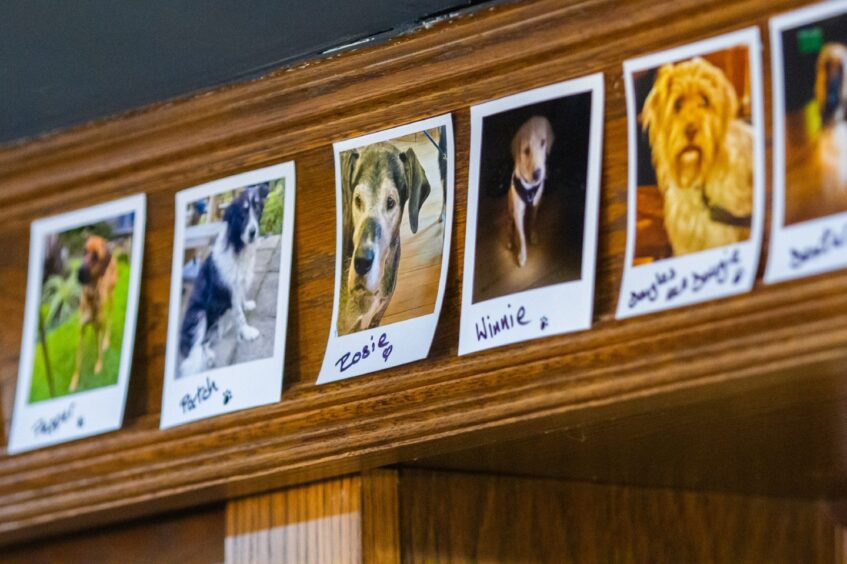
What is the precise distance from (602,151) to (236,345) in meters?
0.41

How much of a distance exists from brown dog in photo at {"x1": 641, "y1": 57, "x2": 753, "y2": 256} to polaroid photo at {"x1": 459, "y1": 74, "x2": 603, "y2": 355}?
57 millimetres

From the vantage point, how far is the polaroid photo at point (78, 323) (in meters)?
1.31

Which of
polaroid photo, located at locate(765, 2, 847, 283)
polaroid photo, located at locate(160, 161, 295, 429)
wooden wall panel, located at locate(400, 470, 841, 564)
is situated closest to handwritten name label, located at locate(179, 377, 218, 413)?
polaroid photo, located at locate(160, 161, 295, 429)

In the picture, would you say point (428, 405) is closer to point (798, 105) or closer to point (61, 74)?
point (798, 105)

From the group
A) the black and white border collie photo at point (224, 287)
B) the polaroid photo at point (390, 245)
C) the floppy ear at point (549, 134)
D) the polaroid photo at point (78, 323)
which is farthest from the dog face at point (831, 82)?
the polaroid photo at point (78, 323)

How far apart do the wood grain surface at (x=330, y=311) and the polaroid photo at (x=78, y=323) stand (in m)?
0.02

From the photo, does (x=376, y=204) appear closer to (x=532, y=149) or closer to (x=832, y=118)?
(x=532, y=149)

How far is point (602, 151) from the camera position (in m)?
1.06

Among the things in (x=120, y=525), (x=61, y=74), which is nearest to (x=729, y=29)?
(x=61, y=74)

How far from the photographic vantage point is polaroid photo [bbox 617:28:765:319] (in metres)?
0.98

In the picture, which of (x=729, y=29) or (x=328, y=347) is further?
(x=328, y=347)

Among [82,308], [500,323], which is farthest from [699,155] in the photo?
[82,308]

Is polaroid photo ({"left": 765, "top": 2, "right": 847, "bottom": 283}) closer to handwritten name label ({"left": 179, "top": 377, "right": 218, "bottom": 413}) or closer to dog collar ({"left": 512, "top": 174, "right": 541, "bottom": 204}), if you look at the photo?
dog collar ({"left": 512, "top": 174, "right": 541, "bottom": 204})

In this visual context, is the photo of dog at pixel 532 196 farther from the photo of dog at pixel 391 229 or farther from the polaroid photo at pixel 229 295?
the polaroid photo at pixel 229 295
